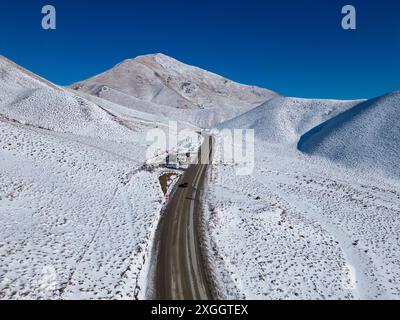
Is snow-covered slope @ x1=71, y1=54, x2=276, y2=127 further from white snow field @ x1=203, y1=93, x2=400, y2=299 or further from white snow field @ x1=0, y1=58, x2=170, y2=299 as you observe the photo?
white snow field @ x1=0, y1=58, x2=170, y2=299

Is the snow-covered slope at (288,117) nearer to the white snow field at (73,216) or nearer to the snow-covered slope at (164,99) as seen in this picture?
the snow-covered slope at (164,99)

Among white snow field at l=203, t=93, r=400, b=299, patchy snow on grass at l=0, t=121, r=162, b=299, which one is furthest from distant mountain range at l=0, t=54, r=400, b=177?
patchy snow on grass at l=0, t=121, r=162, b=299

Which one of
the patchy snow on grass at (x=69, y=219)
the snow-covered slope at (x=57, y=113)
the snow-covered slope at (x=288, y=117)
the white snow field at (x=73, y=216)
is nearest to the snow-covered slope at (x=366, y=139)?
the snow-covered slope at (x=288, y=117)

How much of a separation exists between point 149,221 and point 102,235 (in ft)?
12.0

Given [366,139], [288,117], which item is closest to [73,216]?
[366,139]

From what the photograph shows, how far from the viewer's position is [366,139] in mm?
53938

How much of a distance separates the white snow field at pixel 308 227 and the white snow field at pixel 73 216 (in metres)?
5.27

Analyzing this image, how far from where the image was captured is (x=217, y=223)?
858 inches

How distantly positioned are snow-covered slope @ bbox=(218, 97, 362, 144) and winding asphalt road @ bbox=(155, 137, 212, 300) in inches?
2116

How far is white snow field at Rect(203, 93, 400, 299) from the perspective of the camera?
15.6 metres

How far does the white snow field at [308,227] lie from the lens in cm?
1563

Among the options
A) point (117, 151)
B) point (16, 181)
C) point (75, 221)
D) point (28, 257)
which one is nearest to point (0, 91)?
point (117, 151)

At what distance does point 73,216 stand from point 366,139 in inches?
2140
